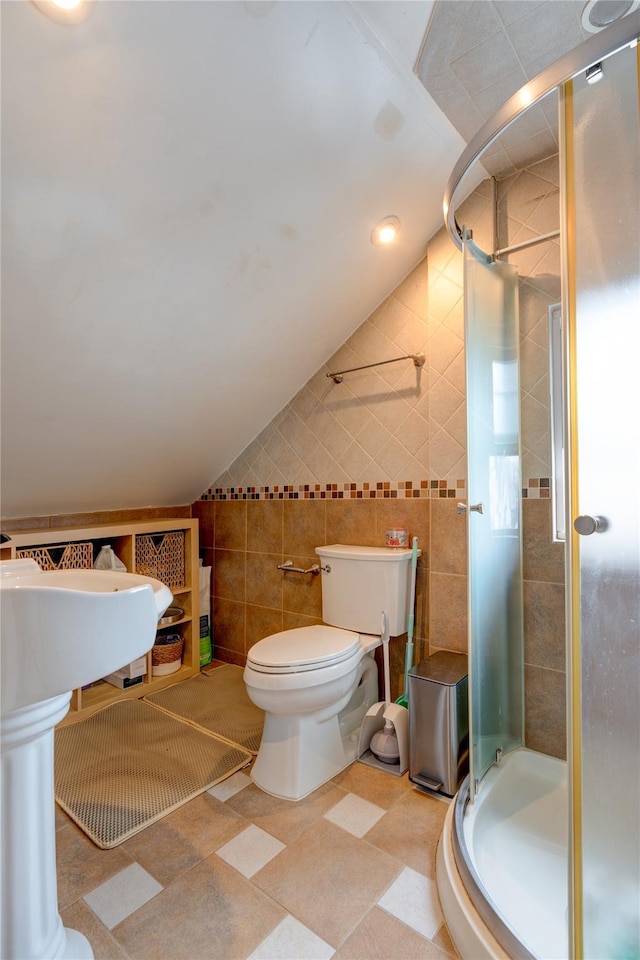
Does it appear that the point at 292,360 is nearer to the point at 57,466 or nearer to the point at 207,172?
the point at 207,172

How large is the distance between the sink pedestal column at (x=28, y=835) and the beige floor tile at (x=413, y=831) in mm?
872

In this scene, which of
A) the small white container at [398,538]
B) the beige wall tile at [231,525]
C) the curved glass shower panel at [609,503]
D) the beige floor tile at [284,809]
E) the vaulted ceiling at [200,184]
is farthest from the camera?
the beige wall tile at [231,525]

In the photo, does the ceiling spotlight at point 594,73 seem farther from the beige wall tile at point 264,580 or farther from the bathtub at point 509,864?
the beige wall tile at point 264,580

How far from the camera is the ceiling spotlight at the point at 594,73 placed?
845 mm

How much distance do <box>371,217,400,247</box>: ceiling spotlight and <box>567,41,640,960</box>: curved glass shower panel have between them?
110 centimetres

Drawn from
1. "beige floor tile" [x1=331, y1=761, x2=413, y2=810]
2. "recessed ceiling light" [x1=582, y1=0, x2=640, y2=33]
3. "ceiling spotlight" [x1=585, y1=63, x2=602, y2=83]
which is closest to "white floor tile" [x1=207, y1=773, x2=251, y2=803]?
"beige floor tile" [x1=331, y1=761, x2=413, y2=810]

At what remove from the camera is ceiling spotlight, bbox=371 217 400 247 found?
73.6 inches

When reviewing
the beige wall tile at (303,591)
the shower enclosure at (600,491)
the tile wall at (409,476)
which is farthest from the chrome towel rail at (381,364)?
the shower enclosure at (600,491)

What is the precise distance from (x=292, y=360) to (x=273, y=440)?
19.8 inches

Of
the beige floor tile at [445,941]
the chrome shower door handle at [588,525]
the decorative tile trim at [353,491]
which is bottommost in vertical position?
the beige floor tile at [445,941]

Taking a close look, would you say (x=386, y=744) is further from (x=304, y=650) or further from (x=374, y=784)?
(x=304, y=650)

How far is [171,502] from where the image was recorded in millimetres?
2910

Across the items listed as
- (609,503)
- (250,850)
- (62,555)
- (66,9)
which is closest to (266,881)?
(250,850)

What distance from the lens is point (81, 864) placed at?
1327 mm
